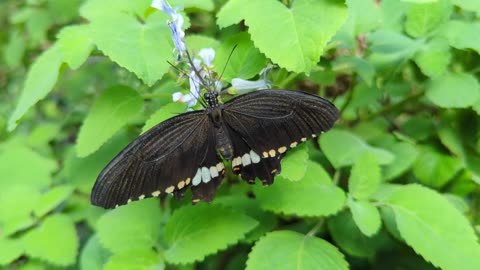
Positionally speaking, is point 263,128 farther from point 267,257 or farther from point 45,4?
point 45,4

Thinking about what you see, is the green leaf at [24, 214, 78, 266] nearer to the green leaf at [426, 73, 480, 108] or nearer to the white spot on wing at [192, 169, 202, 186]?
the white spot on wing at [192, 169, 202, 186]

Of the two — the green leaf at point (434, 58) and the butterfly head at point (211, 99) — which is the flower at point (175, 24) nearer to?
the butterfly head at point (211, 99)

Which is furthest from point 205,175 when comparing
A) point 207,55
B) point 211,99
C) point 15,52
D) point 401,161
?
point 15,52

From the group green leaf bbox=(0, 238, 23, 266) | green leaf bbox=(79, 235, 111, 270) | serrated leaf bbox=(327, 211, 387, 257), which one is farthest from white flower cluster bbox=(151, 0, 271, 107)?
green leaf bbox=(0, 238, 23, 266)

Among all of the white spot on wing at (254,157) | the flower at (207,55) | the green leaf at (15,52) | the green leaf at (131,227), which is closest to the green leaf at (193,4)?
the flower at (207,55)

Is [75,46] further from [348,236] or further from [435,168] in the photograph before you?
[435,168]
